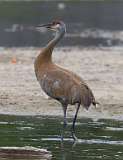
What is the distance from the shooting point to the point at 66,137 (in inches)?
515

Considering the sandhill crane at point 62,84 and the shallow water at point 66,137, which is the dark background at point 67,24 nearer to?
the shallow water at point 66,137

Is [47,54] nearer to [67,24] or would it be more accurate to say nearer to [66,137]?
[66,137]

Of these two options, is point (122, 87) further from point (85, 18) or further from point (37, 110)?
point (85, 18)

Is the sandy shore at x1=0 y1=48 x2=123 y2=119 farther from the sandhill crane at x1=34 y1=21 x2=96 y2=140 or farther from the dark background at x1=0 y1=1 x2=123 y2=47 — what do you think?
the dark background at x1=0 y1=1 x2=123 y2=47

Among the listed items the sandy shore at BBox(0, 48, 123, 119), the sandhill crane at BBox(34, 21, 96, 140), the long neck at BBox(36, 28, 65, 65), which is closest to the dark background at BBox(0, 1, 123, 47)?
the sandy shore at BBox(0, 48, 123, 119)

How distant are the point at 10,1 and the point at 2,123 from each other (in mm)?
58935

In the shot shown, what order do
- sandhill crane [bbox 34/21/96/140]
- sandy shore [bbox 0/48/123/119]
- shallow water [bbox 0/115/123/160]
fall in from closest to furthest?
shallow water [bbox 0/115/123/160], sandhill crane [bbox 34/21/96/140], sandy shore [bbox 0/48/123/119]

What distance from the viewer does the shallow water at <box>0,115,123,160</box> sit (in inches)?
457

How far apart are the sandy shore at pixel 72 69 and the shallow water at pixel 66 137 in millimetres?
977

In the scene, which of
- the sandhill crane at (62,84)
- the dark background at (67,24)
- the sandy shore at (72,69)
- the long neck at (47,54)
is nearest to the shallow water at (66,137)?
the sandhill crane at (62,84)

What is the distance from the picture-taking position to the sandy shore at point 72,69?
630 inches

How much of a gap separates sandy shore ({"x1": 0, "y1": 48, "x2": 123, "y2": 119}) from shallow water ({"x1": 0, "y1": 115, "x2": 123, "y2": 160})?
0.98 meters

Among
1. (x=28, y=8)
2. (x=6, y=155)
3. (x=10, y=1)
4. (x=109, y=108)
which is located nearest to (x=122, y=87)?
(x=109, y=108)

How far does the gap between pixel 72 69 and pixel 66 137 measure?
9.05 m
